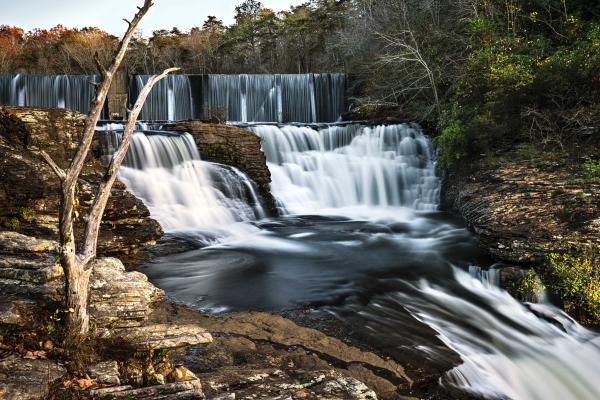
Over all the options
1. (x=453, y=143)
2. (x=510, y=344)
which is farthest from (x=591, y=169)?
(x=510, y=344)

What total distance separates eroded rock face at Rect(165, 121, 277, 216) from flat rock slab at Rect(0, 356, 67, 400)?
10.9 m

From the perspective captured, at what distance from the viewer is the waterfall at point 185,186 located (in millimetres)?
12078

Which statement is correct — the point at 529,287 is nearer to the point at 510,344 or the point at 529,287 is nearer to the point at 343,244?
the point at 510,344

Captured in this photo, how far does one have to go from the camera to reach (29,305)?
392cm

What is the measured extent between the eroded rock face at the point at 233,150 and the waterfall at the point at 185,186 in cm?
32

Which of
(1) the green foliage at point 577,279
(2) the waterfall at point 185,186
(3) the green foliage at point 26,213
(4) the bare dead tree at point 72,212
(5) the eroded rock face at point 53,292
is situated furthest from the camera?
(2) the waterfall at point 185,186

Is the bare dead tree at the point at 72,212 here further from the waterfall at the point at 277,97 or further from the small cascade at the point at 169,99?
the waterfall at the point at 277,97

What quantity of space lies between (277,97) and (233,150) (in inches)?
415

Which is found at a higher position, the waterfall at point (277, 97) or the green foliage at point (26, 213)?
the waterfall at point (277, 97)

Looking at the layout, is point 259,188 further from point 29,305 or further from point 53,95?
point 53,95

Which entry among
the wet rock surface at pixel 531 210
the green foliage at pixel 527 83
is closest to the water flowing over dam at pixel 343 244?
the wet rock surface at pixel 531 210

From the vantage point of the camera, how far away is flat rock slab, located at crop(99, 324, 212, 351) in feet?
12.4

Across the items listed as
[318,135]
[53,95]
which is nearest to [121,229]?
[318,135]

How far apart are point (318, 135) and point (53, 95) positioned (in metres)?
14.1
